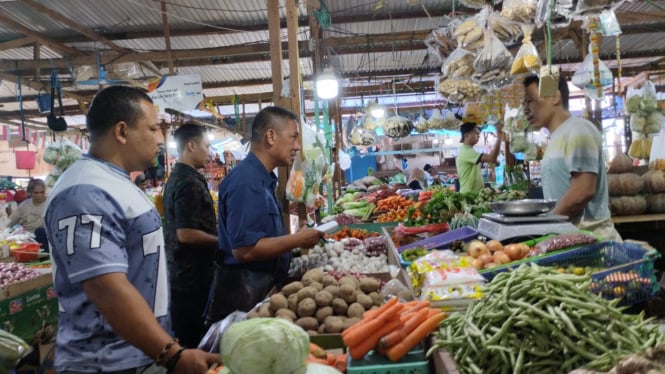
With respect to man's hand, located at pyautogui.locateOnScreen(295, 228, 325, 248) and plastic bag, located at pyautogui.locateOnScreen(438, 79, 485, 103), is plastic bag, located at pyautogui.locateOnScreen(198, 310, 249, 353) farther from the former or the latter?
plastic bag, located at pyautogui.locateOnScreen(438, 79, 485, 103)

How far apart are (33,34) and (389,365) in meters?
7.90

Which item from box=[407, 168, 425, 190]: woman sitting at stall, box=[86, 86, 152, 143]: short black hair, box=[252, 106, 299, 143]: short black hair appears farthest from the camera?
box=[407, 168, 425, 190]: woman sitting at stall

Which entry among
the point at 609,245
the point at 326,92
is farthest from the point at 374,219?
the point at 609,245

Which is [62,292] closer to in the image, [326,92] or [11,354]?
[11,354]

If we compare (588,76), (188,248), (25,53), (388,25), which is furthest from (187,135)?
(25,53)

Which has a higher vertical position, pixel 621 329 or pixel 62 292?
pixel 62 292

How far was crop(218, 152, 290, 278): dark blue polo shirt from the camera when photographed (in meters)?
3.04

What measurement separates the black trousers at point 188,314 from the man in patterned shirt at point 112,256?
6.47ft

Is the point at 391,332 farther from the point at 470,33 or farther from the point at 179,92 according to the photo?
the point at 179,92

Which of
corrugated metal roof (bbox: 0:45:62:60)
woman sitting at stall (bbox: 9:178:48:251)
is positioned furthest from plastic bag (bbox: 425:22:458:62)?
corrugated metal roof (bbox: 0:45:62:60)

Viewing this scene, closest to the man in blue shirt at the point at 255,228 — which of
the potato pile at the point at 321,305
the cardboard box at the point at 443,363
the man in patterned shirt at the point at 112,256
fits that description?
the potato pile at the point at 321,305

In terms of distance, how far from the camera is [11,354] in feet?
5.32

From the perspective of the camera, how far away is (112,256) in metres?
1.81

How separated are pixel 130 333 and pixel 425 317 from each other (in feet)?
4.07
